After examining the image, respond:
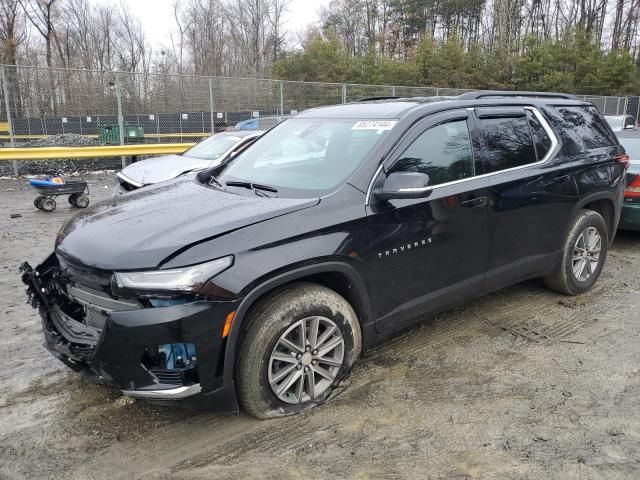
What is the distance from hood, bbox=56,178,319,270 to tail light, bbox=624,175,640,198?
502 cm

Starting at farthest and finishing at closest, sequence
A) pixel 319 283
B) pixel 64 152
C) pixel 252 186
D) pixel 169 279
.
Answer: pixel 64 152 → pixel 252 186 → pixel 319 283 → pixel 169 279

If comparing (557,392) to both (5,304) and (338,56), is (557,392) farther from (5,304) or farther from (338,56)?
(338,56)

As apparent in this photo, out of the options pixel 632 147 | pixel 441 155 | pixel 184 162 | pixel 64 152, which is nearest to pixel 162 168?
pixel 184 162

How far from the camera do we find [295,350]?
9.69ft

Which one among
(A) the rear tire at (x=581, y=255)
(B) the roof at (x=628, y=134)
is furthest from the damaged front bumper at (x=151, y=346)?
(B) the roof at (x=628, y=134)

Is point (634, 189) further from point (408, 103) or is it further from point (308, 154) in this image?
point (308, 154)

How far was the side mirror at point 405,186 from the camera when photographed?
3.07 meters

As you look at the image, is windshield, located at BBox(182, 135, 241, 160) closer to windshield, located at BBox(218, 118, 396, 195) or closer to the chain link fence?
windshield, located at BBox(218, 118, 396, 195)

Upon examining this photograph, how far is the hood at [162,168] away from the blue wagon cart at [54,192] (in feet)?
4.85

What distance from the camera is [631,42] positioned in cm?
4509

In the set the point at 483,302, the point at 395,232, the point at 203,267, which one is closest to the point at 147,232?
the point at 203,267

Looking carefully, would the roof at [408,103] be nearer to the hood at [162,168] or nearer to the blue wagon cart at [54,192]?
the hood at [162,168]

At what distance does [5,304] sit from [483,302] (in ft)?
14.7

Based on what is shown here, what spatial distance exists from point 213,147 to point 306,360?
265 inches
